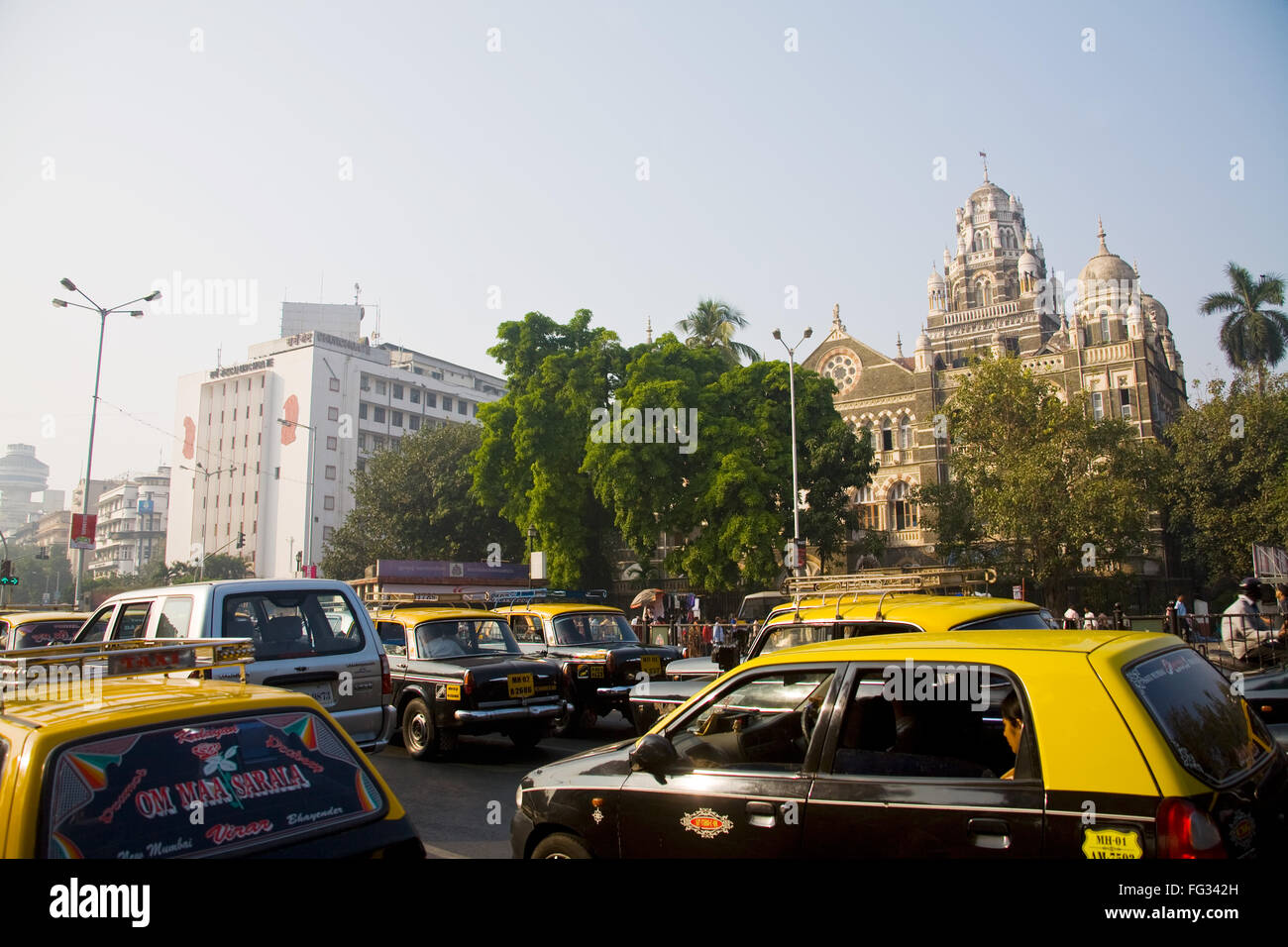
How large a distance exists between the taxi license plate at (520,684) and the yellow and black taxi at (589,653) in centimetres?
103

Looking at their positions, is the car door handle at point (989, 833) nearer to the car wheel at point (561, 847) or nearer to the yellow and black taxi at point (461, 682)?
the car wheel at point (561, 847)

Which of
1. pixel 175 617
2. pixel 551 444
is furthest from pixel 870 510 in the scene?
pixel 175 617

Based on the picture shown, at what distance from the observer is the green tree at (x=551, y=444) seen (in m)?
Answer: 34.7

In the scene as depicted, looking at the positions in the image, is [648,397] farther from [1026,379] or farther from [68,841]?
[68,841]

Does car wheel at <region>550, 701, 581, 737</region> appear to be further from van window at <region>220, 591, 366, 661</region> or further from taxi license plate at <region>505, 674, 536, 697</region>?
van window at <region>220, 591, 366, 661</region>

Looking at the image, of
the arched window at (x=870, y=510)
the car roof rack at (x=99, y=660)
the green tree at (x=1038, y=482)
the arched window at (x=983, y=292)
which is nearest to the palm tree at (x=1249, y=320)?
the green tree at (x=1038, y=482)

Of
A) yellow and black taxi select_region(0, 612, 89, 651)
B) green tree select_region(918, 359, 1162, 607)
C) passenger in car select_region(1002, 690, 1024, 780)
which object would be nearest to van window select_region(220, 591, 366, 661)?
yellow and black taxi select_region(0, 612, 89, 651)

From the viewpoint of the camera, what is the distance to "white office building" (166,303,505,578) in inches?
2835

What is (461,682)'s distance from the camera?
9.61 m

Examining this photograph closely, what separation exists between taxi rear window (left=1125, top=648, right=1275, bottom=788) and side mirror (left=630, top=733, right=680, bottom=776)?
6.24 ft

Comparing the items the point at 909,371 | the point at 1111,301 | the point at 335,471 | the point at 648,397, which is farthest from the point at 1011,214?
the point at 335,471

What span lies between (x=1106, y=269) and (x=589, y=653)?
5560 centimetres

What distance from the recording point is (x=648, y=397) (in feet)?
103
